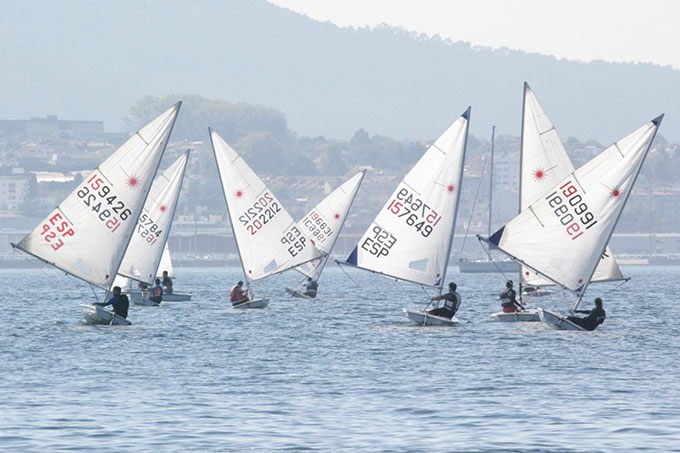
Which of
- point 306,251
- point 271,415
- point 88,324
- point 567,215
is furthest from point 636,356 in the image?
point 306,251

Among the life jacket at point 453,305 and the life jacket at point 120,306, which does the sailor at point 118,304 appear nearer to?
the life jacket at point 120,306

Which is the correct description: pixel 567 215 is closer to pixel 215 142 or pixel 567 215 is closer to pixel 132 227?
pixel 132 227

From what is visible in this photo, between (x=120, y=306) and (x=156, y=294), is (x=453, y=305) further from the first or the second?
(x=156, y=294)

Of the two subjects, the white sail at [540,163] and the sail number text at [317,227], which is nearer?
the white sail at [540,163]

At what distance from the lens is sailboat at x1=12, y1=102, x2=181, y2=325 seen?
4838cm

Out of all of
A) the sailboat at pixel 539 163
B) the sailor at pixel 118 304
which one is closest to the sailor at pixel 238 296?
the sailboat at pixel 539 163

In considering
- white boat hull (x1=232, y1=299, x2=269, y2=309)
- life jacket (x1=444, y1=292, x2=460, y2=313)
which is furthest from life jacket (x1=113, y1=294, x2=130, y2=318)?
white boat hull (x1=232, y1=299, x2=269, y2=309)

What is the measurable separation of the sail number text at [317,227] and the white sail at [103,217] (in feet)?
98.4

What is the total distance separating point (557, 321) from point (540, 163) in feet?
37.2

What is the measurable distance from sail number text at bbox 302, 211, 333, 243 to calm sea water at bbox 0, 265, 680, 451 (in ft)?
72.1

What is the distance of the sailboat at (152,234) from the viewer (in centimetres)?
6775

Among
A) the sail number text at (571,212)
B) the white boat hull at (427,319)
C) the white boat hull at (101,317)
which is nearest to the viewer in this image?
the sail number text at (571,212)

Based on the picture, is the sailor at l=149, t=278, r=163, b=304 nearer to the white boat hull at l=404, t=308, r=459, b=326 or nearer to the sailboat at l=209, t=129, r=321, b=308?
the sailboat at l=209, t=129, r=321, b=308

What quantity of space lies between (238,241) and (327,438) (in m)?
38.2
